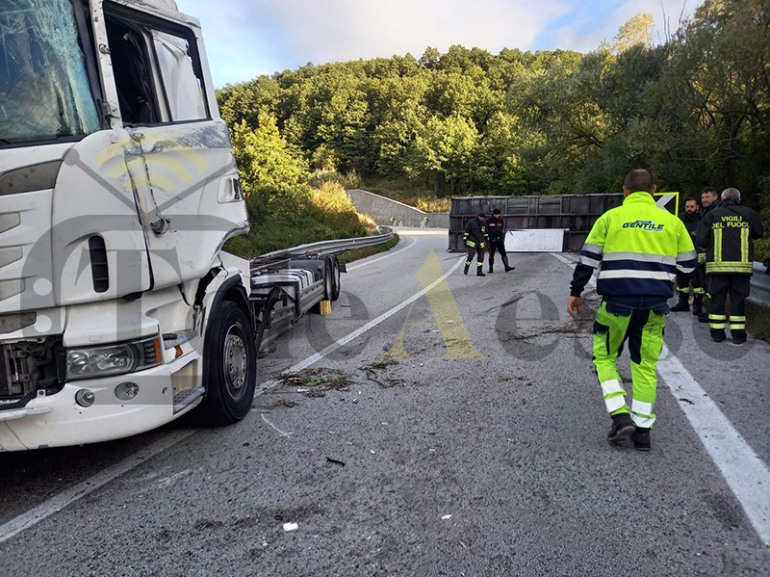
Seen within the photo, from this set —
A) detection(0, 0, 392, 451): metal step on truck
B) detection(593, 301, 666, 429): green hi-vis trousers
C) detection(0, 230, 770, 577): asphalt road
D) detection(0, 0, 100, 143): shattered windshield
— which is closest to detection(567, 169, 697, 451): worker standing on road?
detection(593, 301, 666, 429): green hi-vis trousers

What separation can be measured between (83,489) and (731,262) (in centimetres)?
677

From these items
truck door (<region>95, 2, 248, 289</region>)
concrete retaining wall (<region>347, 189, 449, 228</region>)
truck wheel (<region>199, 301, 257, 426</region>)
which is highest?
truck door (<region>95, 2, 248, 289</region>)

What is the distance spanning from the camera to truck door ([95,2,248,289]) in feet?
10.5

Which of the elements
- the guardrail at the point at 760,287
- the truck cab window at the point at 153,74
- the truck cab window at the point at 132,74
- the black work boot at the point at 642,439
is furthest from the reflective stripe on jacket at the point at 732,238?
the truck cab window at the point at 132,74

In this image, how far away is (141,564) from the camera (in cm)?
252

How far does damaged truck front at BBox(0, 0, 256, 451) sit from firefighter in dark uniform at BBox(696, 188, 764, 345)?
5.95 m

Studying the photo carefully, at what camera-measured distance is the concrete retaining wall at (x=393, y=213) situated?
5584 cm

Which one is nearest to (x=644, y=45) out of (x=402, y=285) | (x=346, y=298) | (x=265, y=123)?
(x=402, y=285)

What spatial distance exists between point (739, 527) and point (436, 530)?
1.50 meters

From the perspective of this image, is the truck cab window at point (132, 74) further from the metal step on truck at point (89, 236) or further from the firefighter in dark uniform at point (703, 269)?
the firefighter in dark uniform at point (703, 269)

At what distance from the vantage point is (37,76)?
296 cm

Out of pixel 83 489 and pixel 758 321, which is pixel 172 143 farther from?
pixel 758 321

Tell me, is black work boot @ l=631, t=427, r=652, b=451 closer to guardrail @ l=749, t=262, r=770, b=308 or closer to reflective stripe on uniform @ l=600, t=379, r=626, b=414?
reflective stripe on uniform @ l=600, t=379, r=626, b=414

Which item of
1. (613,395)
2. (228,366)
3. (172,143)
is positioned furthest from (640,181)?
(228,366)
